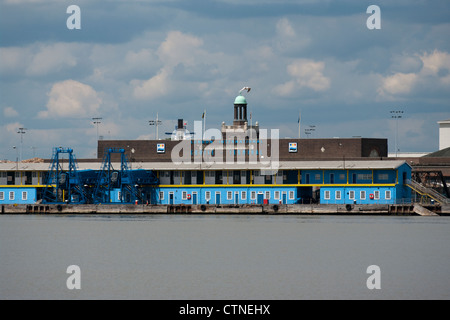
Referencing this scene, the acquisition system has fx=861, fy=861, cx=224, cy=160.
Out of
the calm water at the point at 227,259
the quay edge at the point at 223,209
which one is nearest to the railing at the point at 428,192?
the quay edge at the point at 223,209

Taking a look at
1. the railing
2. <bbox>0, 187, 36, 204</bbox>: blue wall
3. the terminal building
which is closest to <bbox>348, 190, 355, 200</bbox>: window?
the terminal building

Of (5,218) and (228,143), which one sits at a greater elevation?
(228,143)

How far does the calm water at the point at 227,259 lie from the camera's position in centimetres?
4662

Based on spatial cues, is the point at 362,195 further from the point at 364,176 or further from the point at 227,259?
the point at 227,259

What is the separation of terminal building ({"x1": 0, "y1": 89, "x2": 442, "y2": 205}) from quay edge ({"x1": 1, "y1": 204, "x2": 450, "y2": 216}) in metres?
3.54

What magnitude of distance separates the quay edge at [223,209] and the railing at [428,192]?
12.4 ft

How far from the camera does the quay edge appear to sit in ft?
354

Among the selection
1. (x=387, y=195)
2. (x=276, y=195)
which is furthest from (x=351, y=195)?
(x=276, y=195)

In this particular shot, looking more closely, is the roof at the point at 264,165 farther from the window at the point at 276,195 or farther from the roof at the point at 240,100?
the roof at the point at 240,100
